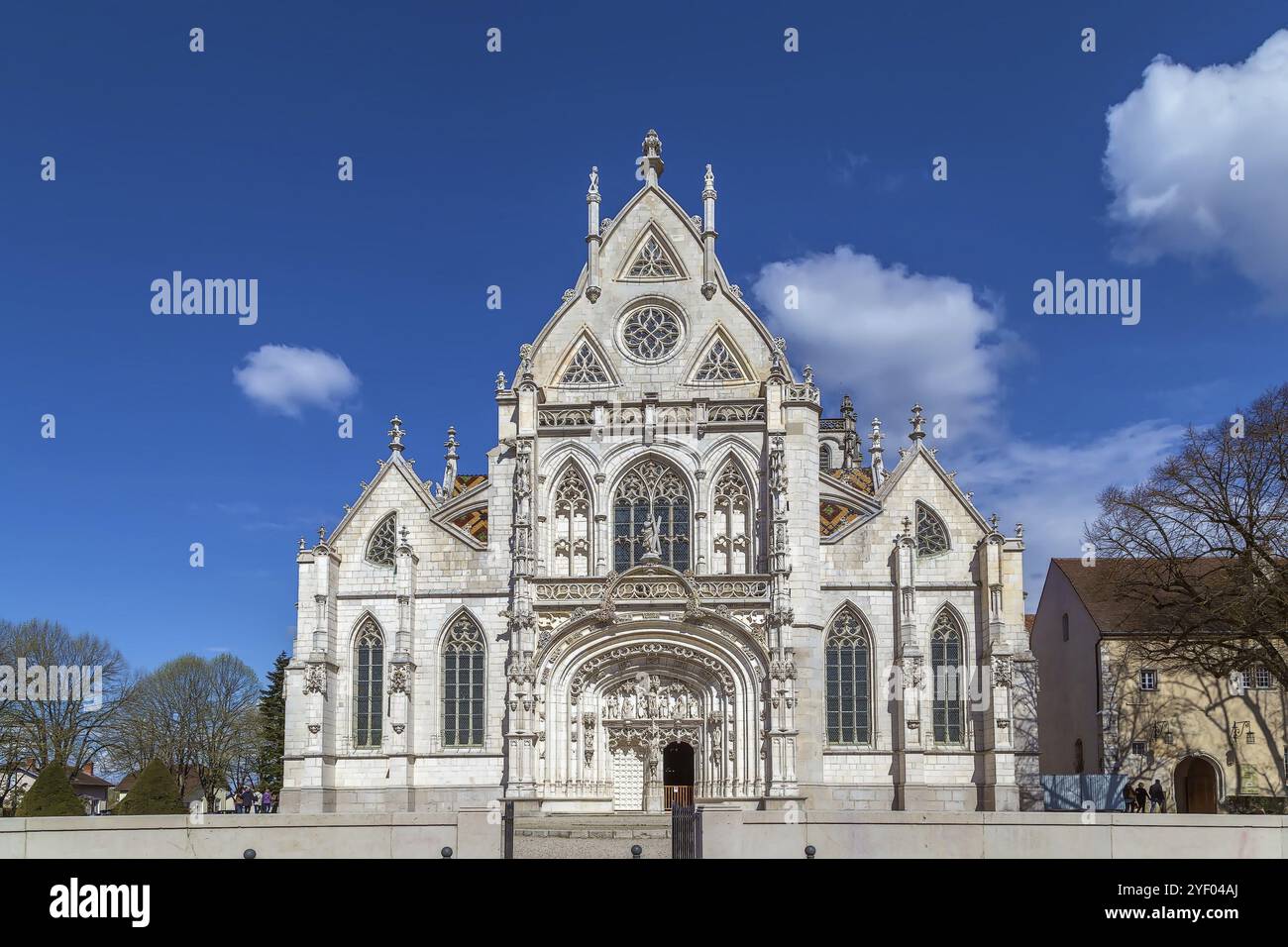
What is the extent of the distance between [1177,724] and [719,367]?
67.5ft

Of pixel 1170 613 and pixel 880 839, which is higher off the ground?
pixel 1170 613

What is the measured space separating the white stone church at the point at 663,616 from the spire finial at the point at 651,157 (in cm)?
435

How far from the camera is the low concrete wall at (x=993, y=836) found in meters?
19.8

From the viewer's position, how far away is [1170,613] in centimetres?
4059

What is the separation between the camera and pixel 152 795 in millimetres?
40094

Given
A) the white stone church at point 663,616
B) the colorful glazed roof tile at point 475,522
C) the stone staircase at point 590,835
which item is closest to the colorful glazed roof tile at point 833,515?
the white stone church at point 663,616

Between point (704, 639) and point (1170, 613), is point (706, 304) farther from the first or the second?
point (1170, 613)

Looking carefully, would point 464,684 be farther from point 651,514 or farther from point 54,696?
point 54,696

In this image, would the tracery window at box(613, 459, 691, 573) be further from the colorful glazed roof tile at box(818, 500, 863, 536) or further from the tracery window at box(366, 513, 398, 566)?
the tracery window at box(366, 513, 398, 566)

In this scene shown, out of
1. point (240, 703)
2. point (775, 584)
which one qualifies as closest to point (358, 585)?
point (775, 584)

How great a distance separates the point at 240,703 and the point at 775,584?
42.5 meters

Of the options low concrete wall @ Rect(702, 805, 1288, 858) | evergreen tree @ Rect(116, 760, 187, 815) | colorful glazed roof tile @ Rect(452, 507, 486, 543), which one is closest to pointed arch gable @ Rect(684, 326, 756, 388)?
colorful glazed roof tile @ Rect(452, 507, 486, 543)

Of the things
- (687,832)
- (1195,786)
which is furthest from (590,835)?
(1195,786)

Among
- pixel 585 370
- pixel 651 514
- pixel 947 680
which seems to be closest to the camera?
pixel 947 680
